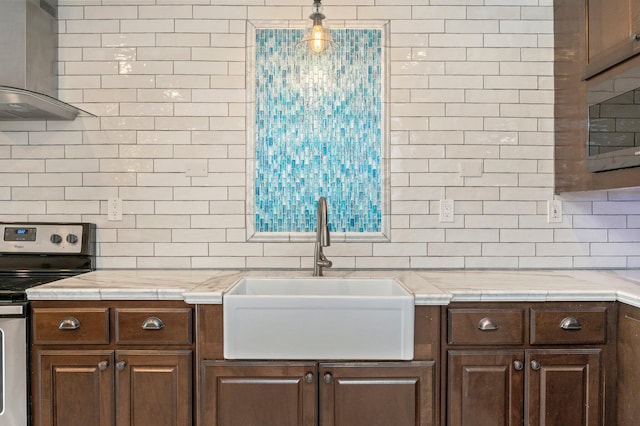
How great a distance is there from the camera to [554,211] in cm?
235

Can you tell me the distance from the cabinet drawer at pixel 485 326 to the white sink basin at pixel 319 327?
0.65ft

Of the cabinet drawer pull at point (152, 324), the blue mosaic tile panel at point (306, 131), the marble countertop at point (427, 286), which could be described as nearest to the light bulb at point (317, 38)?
the blue mosaic tile panel at point (306, 131)

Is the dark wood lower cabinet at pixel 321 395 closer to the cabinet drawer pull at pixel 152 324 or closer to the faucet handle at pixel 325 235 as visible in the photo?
the cabinet drawer pull at pixel 152 324

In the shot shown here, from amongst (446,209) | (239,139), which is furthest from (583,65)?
(239,139)

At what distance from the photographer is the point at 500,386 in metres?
1.72

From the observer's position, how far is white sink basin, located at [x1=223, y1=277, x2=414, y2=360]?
5.43 ft

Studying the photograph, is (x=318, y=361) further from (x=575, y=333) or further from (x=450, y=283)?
(x=575, y=333)

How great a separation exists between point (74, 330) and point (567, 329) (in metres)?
1.95

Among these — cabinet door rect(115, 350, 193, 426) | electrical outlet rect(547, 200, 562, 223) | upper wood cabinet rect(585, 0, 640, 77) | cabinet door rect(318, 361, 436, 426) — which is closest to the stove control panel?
cabinet door rect(115, 350, 193, 426)

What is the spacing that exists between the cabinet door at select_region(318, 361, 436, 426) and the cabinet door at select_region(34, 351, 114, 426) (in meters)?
0.86

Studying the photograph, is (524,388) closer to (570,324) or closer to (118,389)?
(570,324)

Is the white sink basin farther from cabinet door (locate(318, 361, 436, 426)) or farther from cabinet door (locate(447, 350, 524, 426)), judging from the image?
cabinet door (locate(447, 350, 524, 426))

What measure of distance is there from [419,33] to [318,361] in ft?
5.69

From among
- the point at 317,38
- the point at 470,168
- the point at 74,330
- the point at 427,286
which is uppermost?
the point at 317,38
